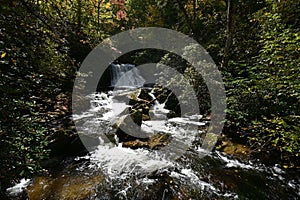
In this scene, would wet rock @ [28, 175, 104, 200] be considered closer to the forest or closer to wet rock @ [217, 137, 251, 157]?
the forest

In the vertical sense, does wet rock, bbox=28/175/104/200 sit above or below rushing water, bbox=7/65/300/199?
below

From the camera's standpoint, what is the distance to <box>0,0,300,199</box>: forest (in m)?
2.29

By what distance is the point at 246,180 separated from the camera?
4.11 metres

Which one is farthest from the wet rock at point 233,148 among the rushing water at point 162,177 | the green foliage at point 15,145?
the green foliage at point 15,145

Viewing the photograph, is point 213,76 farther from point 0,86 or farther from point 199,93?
point 0,86

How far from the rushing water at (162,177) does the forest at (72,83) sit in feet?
0.20

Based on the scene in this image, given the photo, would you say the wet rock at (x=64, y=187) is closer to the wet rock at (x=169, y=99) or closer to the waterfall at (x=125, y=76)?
the wet rock at (x=169, y=99)

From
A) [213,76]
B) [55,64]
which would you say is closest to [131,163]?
[55,64]

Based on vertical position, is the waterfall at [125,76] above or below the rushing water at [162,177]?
above

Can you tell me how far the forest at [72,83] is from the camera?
2293 millimetres

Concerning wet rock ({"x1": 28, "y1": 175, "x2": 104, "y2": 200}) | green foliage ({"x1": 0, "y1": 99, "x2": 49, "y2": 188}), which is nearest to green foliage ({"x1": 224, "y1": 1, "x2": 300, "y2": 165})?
wet rock ({"x1": 28, "y1": 175, "x2": 104, "y2": 200})

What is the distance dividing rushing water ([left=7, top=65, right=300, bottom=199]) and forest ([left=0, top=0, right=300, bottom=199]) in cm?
6

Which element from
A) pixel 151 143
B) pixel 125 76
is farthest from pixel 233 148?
pixel 125 76

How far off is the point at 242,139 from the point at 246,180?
1.60 meters
